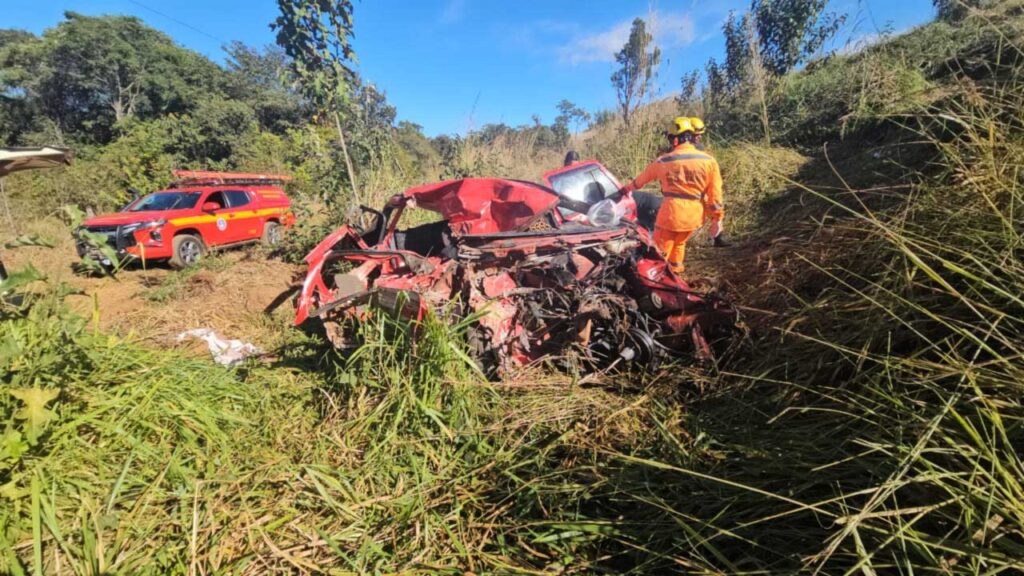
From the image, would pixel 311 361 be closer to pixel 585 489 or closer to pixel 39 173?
pixel 585 489

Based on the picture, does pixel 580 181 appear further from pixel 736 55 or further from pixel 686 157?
pixel 736 55

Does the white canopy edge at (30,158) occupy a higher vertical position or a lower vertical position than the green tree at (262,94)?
lower

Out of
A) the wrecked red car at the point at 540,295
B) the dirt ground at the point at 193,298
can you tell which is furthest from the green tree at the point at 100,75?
the wrecked red car at the point at 540,295

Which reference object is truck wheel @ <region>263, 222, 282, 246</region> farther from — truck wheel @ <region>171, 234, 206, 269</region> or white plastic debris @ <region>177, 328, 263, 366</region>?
white plastic debris @ <region>177, 328, 263, 366</region>

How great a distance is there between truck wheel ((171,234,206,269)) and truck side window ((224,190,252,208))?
1.16 metres

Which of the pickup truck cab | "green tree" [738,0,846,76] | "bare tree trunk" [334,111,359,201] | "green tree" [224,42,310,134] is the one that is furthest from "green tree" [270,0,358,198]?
"green tree" [224,42,310,134]

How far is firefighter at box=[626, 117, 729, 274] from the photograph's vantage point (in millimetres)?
3938

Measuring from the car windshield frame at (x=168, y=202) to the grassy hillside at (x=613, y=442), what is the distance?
5.80 m

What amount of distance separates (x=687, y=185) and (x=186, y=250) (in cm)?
814

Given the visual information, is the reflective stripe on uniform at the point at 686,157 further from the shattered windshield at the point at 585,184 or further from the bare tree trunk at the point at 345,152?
the bare tree trunk at the point at 345,152

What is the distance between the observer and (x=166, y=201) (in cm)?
726

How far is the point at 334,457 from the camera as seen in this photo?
228 centimetres

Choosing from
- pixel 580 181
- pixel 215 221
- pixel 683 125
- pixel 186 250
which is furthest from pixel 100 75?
pixel 683 125

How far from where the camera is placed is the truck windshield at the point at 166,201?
23.5ft
